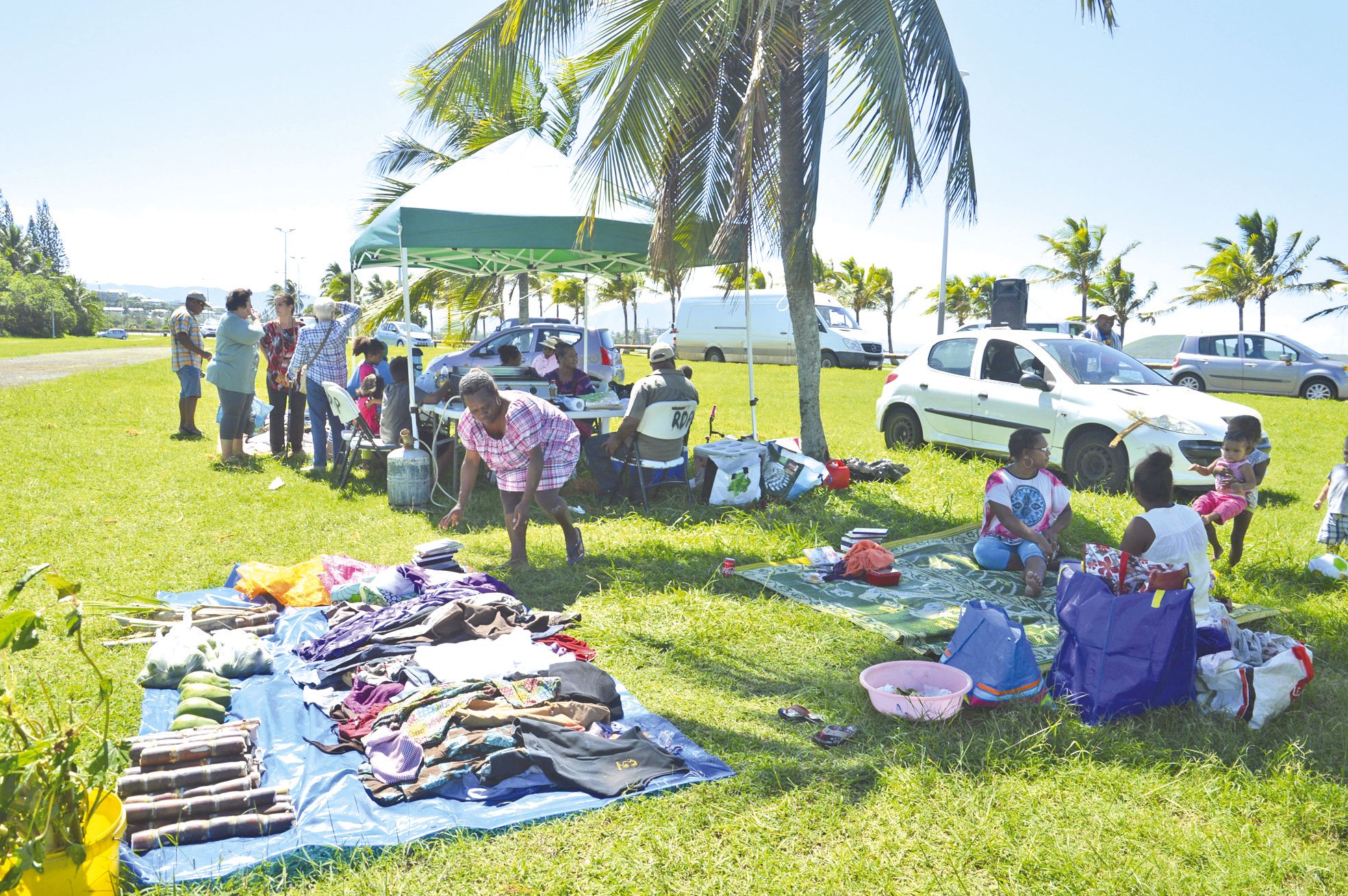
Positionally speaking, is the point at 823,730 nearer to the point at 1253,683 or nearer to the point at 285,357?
the point at 1253,683

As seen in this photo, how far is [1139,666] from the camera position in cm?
399

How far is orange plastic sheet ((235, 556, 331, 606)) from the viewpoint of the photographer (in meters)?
5.70

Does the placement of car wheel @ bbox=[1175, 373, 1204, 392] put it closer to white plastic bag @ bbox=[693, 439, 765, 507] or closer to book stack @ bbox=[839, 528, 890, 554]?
white plastic bag @ bbox=[693, 439, 765, 507]

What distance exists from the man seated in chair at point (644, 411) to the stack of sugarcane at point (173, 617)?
12.0 ft

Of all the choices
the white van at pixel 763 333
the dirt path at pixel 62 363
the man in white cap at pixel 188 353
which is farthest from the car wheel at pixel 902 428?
the dirt path at pixel 62 363

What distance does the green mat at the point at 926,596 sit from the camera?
535 centimetres

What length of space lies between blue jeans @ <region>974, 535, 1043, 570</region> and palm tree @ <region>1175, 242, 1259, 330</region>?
37.0 meters

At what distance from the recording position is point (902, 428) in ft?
37.2

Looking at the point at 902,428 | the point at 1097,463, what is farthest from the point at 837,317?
the point at 1097,463

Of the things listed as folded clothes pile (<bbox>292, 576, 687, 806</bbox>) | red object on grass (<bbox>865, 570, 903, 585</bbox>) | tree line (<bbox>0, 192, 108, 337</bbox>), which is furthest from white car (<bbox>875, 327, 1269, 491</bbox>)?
tree line (<bbox>0, 192, 108, 337</bbox>)

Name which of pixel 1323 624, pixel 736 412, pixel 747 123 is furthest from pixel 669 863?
pixel 736 412

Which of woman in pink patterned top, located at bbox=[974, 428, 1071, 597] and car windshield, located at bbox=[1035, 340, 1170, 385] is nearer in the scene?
woman in pink patterned top, located at bbox=[974, 428, 1071, 597]

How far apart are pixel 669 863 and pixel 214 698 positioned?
92.7 inches

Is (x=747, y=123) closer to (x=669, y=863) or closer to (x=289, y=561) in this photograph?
(x=289, y=561)
